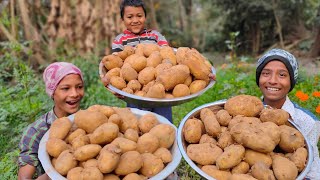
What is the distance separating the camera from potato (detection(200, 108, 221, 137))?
1.70 meters

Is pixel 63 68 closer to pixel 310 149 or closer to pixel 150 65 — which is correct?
pixel 150 65

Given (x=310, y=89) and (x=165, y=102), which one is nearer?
(x=165, y=102)

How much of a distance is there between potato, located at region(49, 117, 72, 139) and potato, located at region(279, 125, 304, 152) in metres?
1.06

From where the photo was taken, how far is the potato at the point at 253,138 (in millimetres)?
1521

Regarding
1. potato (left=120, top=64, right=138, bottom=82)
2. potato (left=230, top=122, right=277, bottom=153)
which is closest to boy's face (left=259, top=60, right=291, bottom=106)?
potato (left=230, top=122, right=277, bottom=153)

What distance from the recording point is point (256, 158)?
1542 millimetres

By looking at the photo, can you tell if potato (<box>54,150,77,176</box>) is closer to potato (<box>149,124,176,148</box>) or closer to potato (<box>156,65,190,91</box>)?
potato (<box>149,124,176,148</box>)

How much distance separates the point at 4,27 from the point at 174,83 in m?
4.77

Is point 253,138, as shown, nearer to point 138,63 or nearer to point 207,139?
point 207,139

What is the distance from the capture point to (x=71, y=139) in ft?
5.44

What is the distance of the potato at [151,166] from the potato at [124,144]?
0.08 metres

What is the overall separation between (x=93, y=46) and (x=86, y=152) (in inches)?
207

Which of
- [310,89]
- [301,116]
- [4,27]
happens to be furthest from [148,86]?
[4,27]

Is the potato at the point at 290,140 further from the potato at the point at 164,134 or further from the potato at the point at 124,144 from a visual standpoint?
the potato at the point at 124,144
